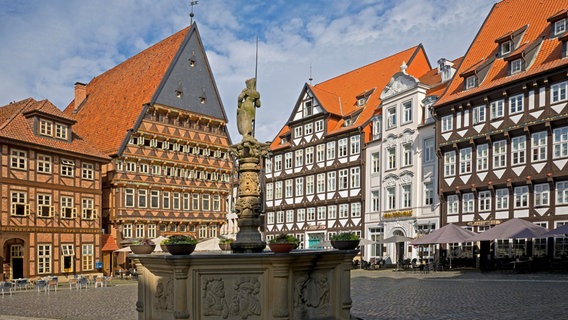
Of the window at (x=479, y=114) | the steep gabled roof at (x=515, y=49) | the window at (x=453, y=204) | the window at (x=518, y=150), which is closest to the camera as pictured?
the steep gabled roof at (x=515, y=49)

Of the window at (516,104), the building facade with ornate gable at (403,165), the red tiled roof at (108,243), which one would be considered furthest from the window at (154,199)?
the window at (516,104)

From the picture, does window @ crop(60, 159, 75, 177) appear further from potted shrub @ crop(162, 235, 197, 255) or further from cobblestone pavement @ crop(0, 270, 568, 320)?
potted shrub @ crop(162, 235, 197, 255)

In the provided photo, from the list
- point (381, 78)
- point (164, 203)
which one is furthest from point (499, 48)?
point (164, 203)

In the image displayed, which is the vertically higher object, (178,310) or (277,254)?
(277,254)

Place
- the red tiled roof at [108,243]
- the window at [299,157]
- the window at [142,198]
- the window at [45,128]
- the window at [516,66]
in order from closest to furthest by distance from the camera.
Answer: the window at [516,66] → the window at [45,128] → the red tiled roof at [108,243] → the window at [142,198] → the window at [299,157]

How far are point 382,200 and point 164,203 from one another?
15.5m

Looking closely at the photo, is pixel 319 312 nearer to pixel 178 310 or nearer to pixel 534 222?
pixel 178 310

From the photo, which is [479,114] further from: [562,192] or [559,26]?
[562,192]

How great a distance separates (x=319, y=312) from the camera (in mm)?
9086

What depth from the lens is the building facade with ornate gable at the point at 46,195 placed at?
2931 cm

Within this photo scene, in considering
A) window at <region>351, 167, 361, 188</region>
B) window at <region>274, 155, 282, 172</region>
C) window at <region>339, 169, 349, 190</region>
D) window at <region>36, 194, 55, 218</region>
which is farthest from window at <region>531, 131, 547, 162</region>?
window at <region>36, 194, 55, 218</region>

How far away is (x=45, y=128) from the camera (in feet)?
104

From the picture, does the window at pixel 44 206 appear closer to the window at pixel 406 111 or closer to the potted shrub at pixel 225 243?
the potted shrub at pixel 225 243

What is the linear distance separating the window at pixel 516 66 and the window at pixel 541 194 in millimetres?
5973
